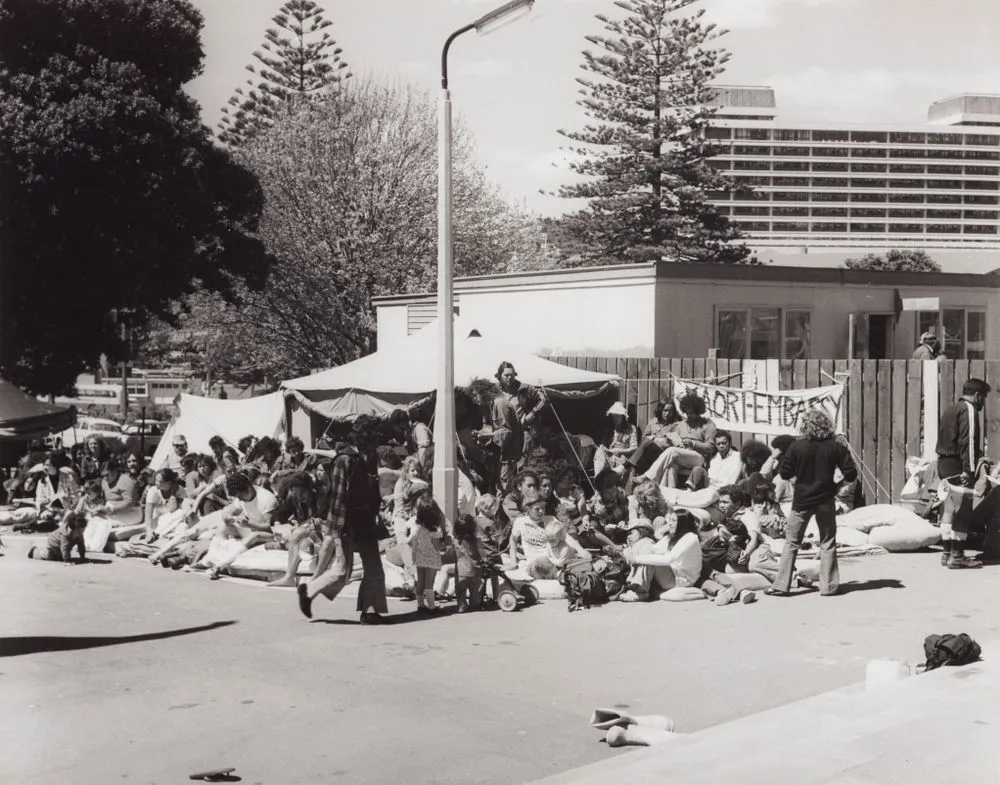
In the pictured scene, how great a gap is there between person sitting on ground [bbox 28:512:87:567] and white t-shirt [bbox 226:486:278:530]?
202cm

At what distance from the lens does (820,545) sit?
36.6 ft

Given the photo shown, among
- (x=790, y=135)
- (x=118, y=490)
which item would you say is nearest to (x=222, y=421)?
(x=118, y=490)

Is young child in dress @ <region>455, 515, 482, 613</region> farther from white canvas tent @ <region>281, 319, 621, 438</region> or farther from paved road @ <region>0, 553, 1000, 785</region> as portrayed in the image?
white canvas tent @ <region>281, 319, 621, 438</region>

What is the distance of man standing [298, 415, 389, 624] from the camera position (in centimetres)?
1052

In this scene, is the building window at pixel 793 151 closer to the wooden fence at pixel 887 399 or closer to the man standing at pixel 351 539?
the wooden fence at pixel 887 399

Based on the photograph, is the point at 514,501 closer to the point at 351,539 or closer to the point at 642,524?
the point at 642,524

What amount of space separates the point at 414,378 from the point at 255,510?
464cm

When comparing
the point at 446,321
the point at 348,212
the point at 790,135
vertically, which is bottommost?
the point at 446,321

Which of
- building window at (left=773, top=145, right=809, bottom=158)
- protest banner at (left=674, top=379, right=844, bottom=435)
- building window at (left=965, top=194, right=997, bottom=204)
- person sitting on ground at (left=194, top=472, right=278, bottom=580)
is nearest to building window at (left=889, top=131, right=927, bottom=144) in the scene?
building window at (left=965, top=194, right=997, bottom=204)

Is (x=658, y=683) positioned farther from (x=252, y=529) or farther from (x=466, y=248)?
(x=466, y=248)

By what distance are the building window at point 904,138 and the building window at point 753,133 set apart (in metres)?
19.8

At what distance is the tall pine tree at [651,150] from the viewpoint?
138ft

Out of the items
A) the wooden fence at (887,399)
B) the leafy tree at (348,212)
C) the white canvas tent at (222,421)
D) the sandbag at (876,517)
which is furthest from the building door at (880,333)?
the leafy tree at (348,212)

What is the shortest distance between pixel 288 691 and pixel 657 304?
13837 mm
